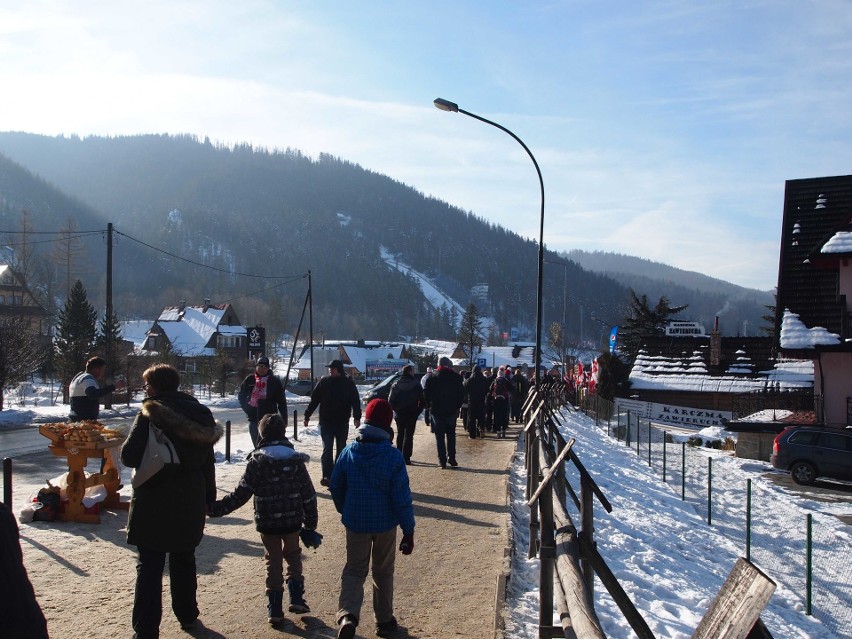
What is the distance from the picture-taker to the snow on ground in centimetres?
730

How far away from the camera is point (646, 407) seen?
3725cm

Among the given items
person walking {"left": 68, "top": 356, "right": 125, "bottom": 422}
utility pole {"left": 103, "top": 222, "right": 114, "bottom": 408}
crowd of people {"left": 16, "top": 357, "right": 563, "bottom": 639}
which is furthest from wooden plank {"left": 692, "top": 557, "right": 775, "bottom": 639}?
utility pole {"left": 103, "top": 222, "right": 114, "bottom": 408}

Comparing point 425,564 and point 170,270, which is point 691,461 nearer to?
point 425,564

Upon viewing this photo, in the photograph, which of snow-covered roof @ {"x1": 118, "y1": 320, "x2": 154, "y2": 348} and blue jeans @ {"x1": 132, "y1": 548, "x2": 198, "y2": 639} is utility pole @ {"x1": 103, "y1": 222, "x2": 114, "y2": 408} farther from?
snow-covered roof @ {"x1": 118, "y1": 320, "x2": 154, "y2": 348}

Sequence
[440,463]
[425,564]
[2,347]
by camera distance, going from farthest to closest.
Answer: [2,347] < [440,463] < [425,564]

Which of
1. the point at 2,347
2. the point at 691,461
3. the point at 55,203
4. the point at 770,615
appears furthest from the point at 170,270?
the point at 770,615

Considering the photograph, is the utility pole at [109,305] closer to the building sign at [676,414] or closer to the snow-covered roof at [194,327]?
the building sign at [676,414]

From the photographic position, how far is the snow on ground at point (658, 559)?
730 cm

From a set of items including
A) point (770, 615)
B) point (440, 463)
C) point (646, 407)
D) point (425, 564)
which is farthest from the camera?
point (646, 407)

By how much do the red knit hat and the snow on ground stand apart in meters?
1.91

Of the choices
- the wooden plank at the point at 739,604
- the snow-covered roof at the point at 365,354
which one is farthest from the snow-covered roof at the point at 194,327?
the wooden plank at the point at 739,604

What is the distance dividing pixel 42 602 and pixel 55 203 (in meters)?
186

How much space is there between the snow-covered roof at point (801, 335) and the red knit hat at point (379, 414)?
82.9 ft

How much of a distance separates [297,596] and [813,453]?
19900 millimetres
